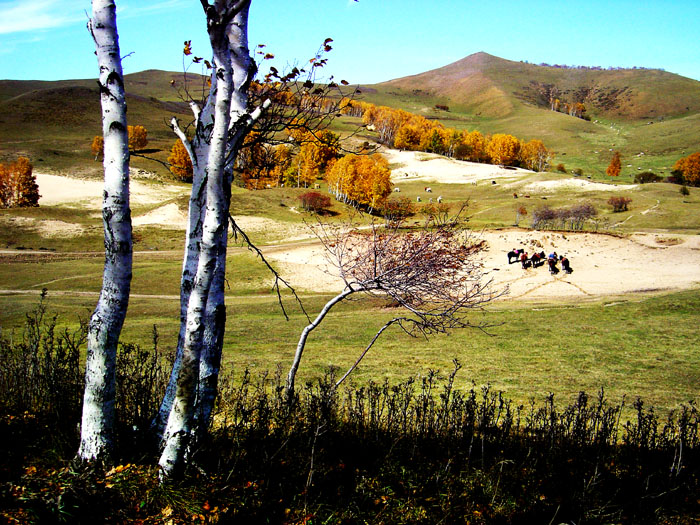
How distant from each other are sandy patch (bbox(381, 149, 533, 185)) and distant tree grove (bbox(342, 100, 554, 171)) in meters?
9.56

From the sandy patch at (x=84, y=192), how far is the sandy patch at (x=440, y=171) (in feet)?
154

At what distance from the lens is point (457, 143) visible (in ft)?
456

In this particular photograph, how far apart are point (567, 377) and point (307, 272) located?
1016 inches

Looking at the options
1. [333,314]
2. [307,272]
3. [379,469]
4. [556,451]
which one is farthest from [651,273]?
[379,469]

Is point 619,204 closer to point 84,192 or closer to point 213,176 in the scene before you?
point 213,176

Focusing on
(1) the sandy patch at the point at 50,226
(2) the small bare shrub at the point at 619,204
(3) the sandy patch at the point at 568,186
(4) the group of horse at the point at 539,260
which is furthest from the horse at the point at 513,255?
(3) the sandy patch at the point at 568,186

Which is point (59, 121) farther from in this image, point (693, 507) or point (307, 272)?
point (693, 507)

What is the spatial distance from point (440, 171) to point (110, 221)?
10721cm

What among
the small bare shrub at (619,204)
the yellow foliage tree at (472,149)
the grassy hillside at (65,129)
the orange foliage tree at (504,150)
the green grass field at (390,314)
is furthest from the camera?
the yellow foliage tree at (472,149)

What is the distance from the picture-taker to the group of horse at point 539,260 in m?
33.1

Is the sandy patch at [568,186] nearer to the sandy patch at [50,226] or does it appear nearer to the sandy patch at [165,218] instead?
the sandy patch at [165,218]

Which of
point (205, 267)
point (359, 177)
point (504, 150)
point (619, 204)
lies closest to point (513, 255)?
point (359, 177)

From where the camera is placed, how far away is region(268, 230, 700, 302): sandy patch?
29.1 meters

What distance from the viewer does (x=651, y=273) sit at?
Result: 31516 mm
